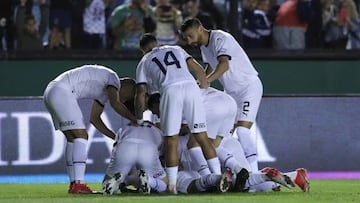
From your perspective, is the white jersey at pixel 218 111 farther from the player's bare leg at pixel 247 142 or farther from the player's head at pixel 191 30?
the player's bare leg at pixel 247 142

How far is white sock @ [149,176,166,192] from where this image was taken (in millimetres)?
13404

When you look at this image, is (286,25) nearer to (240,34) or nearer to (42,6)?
(240,34)

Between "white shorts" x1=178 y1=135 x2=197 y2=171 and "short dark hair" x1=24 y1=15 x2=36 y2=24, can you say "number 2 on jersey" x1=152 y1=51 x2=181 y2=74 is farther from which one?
"short dark hair" x1=24 y1=15 x2=36 y2=24

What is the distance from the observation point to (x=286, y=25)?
21438 mm

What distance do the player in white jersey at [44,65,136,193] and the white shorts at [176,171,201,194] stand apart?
890mm

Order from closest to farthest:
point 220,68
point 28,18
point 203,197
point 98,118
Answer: point 203,197 → point 220,68 → point 98,118 → point 28,18

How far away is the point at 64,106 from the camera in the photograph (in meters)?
14.3

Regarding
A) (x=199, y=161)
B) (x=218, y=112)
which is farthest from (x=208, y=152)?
(x=218, y=112)

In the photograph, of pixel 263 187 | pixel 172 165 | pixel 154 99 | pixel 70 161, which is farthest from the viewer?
pixel 70 161

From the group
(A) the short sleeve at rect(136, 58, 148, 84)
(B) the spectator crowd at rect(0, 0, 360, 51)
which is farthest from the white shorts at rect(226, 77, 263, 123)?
(B) the spectator crowd at rect(0, 0, 360, 51)

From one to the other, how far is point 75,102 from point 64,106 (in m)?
0.17

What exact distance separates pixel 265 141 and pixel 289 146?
0.40 metres

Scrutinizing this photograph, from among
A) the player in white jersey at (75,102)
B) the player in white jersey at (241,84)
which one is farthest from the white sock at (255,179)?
the player in white jersey at (75,102)

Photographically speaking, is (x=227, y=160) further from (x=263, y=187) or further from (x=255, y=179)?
(x=255, y=179)
